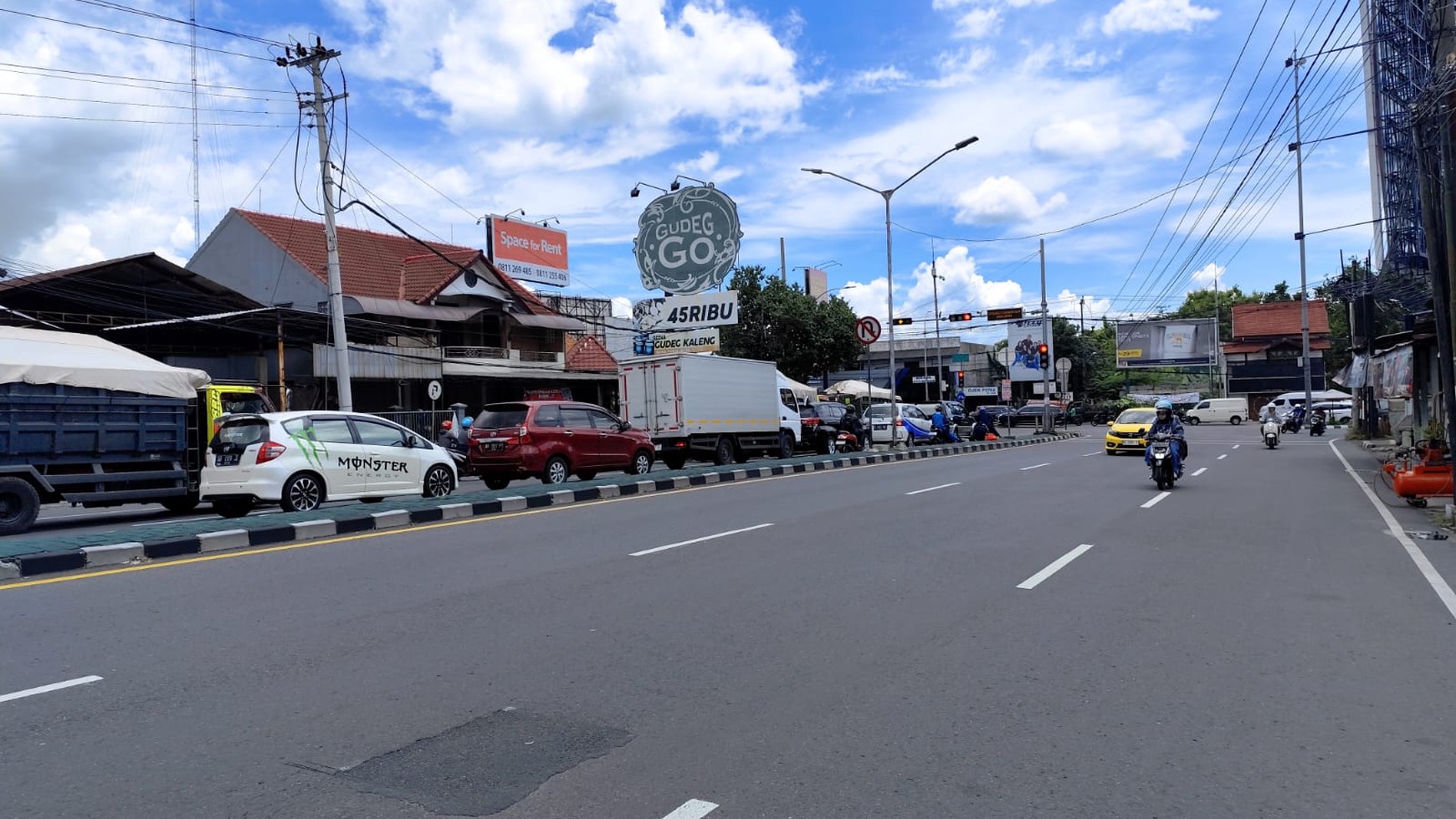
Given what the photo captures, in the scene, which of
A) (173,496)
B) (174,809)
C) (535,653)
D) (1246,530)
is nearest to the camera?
(174,809)

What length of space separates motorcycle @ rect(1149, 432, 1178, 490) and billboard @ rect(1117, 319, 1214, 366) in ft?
173

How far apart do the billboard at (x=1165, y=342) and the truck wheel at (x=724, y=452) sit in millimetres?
49220

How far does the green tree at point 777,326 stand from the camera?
45031 millimetres

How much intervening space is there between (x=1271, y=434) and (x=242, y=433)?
27.8 m

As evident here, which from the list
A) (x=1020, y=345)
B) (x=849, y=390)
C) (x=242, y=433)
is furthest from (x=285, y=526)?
(x=1020, y=345)

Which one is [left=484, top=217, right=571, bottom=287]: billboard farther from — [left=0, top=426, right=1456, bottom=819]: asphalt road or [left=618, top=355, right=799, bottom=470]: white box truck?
[left=0, top=426, right=1456, bottom=819]: asphalt road

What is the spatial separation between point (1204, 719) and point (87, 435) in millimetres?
13678

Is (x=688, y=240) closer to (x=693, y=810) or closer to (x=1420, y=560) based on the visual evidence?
(x=1420, y=560)

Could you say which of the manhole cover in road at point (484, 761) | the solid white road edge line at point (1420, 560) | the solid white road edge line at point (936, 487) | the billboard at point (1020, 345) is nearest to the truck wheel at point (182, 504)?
the solid white road edge line at point (936, 487)

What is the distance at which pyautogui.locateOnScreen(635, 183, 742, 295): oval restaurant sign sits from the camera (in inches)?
1027

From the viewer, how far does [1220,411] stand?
176 feet

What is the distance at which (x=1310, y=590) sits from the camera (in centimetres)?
739

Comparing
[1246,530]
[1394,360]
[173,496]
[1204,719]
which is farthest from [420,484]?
[1394,360]

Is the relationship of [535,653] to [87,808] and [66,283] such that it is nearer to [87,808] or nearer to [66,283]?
[87,808]
